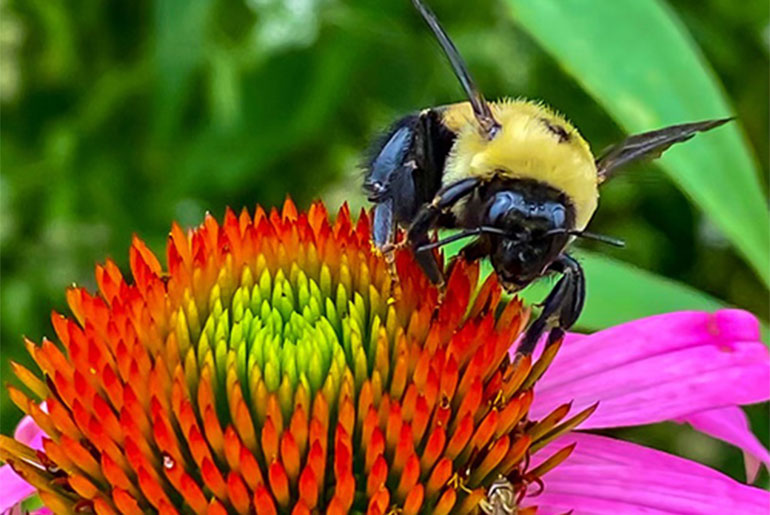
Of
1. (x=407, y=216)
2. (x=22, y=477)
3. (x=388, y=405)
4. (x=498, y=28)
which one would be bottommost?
(x=22, y=477)

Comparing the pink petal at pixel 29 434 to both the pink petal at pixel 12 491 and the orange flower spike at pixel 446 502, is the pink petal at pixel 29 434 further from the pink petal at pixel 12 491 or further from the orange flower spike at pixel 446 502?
the orange flower spike at pixel 446 502

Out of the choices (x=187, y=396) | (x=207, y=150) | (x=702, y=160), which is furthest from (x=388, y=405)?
(x=207, y=150)

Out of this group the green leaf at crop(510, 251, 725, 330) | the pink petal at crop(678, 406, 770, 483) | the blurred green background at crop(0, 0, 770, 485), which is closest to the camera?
the pink petal at crop(678, 406, 770, 483)

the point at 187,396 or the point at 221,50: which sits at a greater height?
the point at 221,50

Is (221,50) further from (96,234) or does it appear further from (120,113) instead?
(96,234)

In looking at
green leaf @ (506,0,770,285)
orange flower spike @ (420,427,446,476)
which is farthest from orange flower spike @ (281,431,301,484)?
green leaf @ (506,0,770,285)

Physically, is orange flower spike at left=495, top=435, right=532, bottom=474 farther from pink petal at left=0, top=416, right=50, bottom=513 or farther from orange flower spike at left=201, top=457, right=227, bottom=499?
pink petal at left=0, top=416, right=50, bottom=513

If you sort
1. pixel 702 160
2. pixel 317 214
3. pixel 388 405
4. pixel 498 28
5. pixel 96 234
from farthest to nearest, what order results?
pixel 96 234
pixel 498 28
pixel 702 160
pixel 317 214
pixel 388 405
